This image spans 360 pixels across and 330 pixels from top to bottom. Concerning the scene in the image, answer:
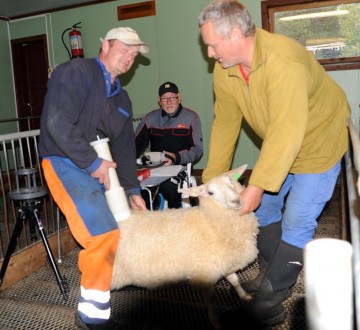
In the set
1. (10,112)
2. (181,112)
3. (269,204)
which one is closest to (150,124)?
(181,112)

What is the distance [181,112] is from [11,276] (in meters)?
2.58

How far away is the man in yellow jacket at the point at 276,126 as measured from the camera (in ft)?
5.90

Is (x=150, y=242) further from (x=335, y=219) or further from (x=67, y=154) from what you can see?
(x=335, y=219)

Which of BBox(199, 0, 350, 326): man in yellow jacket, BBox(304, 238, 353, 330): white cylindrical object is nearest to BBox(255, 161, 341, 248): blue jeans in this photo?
BBox(199, 0, 350, 326): man in yellow jacket

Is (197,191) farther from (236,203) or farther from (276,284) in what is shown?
(276,284)

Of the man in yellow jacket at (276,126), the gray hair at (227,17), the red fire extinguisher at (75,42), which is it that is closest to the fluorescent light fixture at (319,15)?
the red fire extinguisher at (75,42)

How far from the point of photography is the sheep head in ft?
7.32

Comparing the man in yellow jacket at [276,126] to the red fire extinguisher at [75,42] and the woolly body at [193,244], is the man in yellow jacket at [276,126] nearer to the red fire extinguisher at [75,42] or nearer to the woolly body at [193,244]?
the woolly body at [193,244]

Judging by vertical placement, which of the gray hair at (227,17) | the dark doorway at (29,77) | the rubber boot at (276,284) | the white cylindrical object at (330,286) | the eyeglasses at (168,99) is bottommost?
the rubber boot at (276,284)

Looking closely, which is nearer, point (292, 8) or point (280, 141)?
point (280, 141)

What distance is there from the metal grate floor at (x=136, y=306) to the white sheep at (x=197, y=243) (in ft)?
0.89

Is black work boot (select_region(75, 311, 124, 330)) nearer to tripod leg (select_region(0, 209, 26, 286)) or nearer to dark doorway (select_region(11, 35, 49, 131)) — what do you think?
tripod leg (select_region(0, 209, 26, 286))

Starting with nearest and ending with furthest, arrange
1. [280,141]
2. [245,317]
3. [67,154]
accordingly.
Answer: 1. [280,141]
2. [67,154]
3. [245,317]

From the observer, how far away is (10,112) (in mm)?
8250
